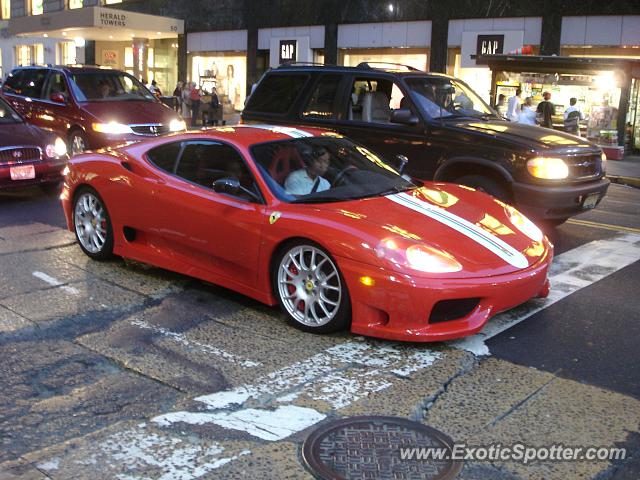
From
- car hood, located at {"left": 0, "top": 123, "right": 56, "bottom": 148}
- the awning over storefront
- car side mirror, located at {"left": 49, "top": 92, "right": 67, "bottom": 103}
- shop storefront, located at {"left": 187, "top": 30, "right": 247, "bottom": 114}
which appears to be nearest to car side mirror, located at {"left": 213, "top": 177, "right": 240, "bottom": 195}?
car hood, located at {"left": 0, "top": 123, "right": 56, "bottom": 148}

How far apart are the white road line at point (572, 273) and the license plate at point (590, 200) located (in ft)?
1.41

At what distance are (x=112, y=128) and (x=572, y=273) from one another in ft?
27.8

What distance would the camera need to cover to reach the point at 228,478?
318 centimetres

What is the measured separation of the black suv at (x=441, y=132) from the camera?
7508mm

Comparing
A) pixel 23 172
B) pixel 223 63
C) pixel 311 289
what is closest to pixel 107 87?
pixel 23 172

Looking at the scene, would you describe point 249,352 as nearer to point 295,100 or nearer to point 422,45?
point 295,100

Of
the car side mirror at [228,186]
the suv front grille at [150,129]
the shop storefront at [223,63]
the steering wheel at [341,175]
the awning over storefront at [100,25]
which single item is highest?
the awning over storefront at [100,25]

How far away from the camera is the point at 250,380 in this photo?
4227mm

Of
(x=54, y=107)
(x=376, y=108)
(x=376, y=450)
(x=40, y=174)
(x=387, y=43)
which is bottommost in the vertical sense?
(x=376, y=450)

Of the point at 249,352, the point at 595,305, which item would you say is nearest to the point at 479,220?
the point at 595,305

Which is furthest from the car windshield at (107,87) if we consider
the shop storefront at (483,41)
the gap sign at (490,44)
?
the gap sign at (490,44)

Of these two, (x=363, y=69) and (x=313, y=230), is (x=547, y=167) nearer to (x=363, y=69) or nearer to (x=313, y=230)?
(x=363, y=69)

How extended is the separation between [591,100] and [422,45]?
27.3 feet

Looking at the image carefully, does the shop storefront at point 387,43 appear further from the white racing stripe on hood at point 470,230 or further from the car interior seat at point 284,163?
the white racing stripe on hood at point 470,230
